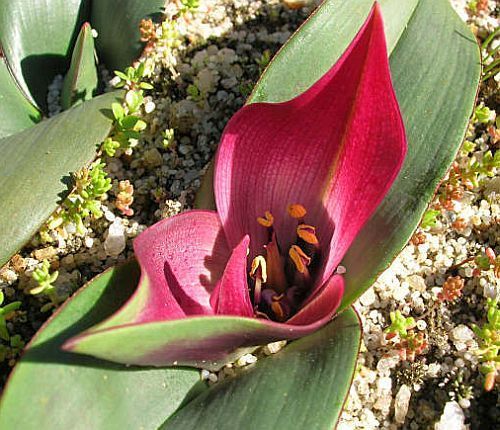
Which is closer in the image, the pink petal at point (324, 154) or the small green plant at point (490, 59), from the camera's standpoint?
the pink petal at point (324, 154)

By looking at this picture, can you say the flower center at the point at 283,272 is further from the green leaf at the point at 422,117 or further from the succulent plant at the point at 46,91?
the succulent plant at the point at 46,91

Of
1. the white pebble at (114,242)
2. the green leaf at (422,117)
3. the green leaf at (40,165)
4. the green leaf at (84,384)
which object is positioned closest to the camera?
the green leaf at (84,384)

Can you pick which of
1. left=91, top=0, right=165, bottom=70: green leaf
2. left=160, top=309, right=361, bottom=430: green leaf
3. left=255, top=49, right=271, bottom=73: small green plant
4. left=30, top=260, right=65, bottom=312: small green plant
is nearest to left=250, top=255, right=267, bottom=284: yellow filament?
left=160, top=309, right=361, bottom=430: green leaf

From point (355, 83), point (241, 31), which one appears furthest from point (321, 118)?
point (241, 31)

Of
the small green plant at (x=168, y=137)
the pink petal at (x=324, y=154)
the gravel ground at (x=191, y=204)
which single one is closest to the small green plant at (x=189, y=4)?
the gravel ground at (x=191, y=204)

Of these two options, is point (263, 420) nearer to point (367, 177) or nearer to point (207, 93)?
point (367, 177)

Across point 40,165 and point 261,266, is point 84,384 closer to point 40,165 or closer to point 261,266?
point 261,266
